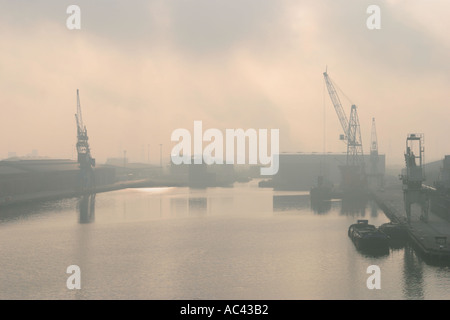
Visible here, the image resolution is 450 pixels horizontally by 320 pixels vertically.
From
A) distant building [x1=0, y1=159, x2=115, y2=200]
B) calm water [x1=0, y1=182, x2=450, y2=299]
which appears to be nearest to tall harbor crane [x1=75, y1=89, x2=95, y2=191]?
distant building [x1=0, y1=159, x2=115, y2=200]

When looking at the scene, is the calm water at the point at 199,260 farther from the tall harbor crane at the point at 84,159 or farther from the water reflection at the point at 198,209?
the tall harbor crane at the point at 84,159

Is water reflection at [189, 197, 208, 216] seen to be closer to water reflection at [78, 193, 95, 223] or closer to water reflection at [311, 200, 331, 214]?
water reflection at [78, 193, 95, 223]

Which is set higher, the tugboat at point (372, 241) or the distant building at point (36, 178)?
the distant building at point (36, 178)

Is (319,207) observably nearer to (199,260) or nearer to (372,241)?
(372,241)

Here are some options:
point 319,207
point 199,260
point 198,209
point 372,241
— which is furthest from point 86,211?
point 372,241

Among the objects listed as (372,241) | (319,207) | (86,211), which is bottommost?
(319,207)

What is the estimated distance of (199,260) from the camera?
46.8 meters

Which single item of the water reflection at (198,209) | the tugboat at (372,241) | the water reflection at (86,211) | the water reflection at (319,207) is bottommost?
the water reflection at (319,207)

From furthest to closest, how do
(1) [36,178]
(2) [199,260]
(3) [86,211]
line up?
1. (1) [36,178]
2. (3) [86,211]
3. (2) [199,260]

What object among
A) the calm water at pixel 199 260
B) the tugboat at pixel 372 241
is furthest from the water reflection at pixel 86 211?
the tugboat at pixel 372 241

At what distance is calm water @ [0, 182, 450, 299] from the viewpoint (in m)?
35.8

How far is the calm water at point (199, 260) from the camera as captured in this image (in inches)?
1407

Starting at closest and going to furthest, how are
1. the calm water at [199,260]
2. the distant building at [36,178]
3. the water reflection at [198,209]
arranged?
1. the calm water at [199,260]
2. the water reflection at [198,209]
3. the distant building at [36,178]
